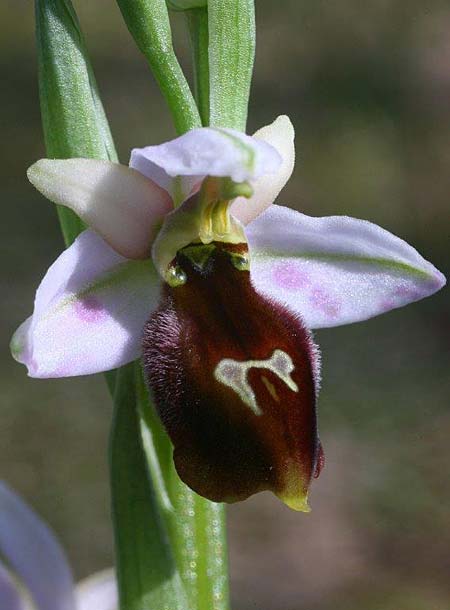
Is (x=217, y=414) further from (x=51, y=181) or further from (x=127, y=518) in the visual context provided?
(x=51, y=181)

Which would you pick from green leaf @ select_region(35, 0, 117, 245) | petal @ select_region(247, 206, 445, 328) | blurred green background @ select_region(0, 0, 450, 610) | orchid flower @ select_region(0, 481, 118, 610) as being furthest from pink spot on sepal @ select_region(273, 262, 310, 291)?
blurred green background @ select_region(0, 0, 450, 610)

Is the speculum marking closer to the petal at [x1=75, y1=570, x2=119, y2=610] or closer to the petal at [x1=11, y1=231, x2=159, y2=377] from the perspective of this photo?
the petal at [x1=11, y1=231, x2=159, y2=377]

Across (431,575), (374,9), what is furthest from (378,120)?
(431,575)

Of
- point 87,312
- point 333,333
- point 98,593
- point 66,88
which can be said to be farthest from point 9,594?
point 333,333

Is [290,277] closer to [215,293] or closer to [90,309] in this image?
[215,293]

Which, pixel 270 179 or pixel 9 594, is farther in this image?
pixel 9 594

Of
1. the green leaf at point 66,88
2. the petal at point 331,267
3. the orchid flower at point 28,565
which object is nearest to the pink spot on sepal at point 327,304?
the petal at point 331,267
